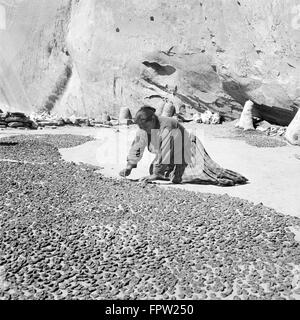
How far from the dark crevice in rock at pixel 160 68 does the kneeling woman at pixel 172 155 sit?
1403 cm

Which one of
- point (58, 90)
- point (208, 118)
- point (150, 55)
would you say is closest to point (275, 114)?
point (208, 118)

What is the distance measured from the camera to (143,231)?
5504mm

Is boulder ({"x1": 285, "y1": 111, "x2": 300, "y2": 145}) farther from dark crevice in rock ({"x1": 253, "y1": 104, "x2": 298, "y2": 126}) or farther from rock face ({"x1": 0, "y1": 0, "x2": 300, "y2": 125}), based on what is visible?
dark crevice in rock ({"x1": 253, "y1": 104, "x2": 298, "y2": 126})

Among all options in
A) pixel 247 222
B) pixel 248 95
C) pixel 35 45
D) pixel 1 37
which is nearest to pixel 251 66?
pixel 248 95

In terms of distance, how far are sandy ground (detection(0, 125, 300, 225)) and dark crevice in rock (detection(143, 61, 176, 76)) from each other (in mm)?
5226

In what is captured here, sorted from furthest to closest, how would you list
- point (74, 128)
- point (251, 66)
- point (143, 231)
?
point (74, 128)
point (251, 66)
point (143, 231)

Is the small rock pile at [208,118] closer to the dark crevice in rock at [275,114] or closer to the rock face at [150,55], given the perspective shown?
the rock face at [150,55]

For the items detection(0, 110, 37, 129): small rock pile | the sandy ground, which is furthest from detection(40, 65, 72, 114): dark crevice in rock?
the sandy ground

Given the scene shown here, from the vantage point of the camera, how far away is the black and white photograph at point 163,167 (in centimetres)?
427

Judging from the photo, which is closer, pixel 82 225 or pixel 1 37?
pixel 82 225

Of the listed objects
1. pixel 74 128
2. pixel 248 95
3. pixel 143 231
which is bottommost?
pixel 74 128

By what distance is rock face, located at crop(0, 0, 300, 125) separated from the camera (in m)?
17.2

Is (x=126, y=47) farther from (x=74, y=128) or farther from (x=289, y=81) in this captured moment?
(x=289, y=81)

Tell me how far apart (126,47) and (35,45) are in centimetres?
1072
